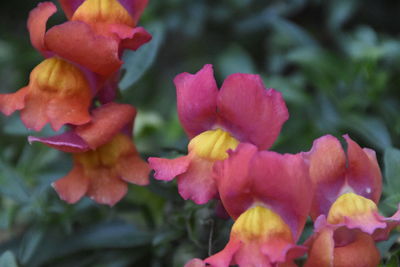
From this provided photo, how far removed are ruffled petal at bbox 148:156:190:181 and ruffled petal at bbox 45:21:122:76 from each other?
0.59 ft

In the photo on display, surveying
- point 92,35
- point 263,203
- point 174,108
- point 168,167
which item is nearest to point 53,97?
point 92,35

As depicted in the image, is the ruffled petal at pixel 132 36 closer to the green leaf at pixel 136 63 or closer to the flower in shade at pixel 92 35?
the flower in shade at pixel 92 35

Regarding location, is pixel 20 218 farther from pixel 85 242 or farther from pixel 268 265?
pixel 268 265

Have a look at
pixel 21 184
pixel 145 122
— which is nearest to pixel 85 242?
pixel 21 184

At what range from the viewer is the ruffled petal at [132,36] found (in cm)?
111

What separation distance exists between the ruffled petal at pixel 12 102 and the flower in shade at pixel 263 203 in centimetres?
37

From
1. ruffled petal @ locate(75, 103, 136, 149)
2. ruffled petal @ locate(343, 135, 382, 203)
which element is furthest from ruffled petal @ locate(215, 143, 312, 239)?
ruffled petal @ locate(75, 103, 136, 149)

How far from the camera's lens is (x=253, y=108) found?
40.9 inches

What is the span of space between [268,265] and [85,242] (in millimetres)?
611

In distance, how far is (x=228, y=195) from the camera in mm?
992

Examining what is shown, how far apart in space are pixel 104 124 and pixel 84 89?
67mm

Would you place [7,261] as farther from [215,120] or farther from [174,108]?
[174,108]

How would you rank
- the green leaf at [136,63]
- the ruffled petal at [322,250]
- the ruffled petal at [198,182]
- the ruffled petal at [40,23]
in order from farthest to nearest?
1. the green leaf at [136,63]
2. the ruffled petal at [40,23]
3. the ruffled petal at [198,182]
4. the ruffled petal at [322,250]

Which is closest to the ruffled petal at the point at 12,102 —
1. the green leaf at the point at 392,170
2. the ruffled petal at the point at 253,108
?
the ruffled petal at the point at 253,108
